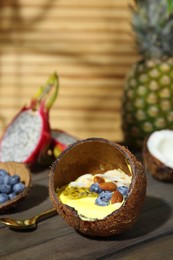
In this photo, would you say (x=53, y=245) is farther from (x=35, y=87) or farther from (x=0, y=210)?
(x=35, y=87)

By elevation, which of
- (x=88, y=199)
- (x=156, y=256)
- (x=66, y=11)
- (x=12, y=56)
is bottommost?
(x=156, y=256)

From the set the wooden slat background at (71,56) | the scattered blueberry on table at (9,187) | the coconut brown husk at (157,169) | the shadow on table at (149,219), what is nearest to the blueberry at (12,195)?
the scattered blueberry on table at (9,187)

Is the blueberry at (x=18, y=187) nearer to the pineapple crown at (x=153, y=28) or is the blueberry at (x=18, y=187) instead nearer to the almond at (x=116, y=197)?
the almond at (x=116, y=197)

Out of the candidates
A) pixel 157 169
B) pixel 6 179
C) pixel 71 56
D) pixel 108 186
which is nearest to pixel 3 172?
pixel 6 179

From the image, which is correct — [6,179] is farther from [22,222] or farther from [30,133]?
[30,133]

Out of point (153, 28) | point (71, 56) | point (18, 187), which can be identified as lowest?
point (18, 187)

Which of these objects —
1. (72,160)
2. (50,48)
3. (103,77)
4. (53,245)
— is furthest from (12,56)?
(53,245)
